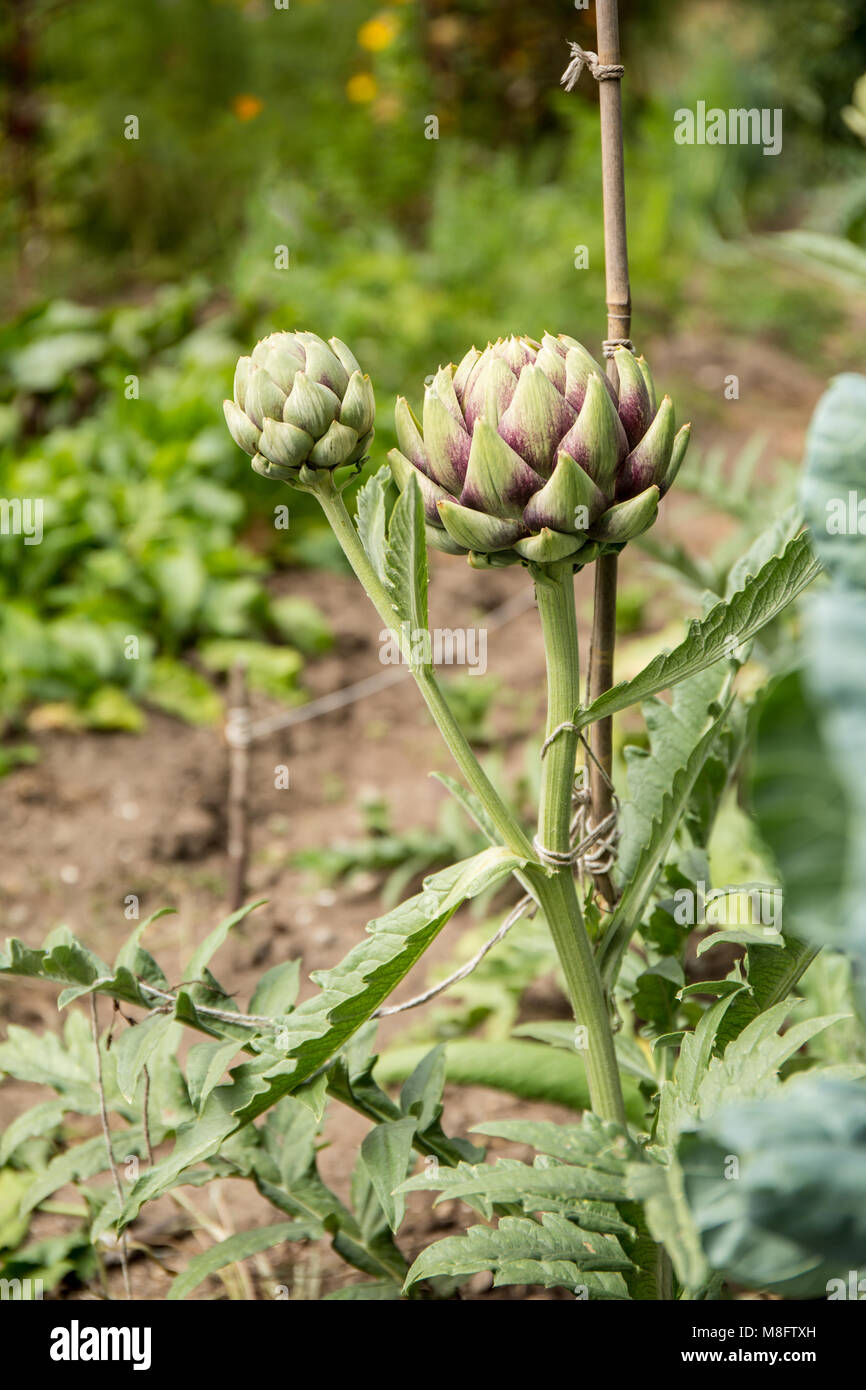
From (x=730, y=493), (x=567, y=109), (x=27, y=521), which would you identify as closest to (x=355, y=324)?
→ (x=27, y=521)

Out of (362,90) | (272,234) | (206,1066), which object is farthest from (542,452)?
(362,90)

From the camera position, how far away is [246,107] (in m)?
4.39

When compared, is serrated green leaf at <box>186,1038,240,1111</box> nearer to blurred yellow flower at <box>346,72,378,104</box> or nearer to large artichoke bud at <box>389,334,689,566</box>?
large artichoke bud at <box>389,334,689,566</box>

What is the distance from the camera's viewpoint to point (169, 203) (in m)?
4.33

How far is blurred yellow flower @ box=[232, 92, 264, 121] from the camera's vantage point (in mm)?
4379

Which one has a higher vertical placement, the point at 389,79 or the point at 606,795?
the point at 389,79

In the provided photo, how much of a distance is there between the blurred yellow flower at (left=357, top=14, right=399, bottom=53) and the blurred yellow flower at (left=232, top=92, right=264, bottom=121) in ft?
1.56

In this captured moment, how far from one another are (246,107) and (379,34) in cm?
69

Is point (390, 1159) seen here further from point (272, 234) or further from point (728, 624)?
point (272, 234)

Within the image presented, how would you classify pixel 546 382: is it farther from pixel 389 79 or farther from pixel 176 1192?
pixel 389 79

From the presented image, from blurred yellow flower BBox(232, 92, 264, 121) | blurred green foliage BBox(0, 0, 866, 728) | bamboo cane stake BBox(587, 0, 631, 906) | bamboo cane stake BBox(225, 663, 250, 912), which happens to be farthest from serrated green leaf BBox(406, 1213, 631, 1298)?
blurred yellow flower BBox(232, 92, 264, 121)

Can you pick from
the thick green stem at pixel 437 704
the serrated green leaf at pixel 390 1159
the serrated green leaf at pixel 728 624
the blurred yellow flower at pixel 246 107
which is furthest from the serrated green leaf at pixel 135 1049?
the blurred yellow flower at pixel 246 107

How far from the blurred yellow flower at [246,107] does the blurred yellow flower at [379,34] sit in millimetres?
475

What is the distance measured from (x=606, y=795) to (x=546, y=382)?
0.39 m
